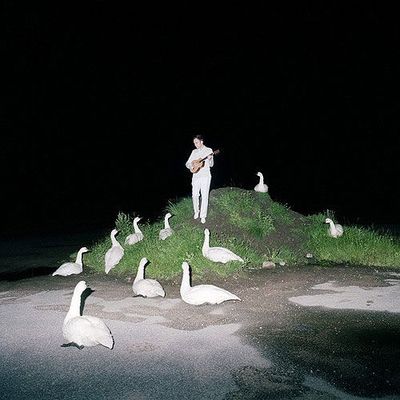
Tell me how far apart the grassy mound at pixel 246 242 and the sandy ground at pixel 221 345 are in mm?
1265

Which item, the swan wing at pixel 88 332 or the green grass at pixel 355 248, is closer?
the swan wing at pixel 88 332

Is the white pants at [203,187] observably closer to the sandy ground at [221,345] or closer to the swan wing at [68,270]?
the sandy ground at [221,345]

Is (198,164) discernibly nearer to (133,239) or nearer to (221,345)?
(133,239)

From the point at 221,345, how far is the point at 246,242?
19.5 ft

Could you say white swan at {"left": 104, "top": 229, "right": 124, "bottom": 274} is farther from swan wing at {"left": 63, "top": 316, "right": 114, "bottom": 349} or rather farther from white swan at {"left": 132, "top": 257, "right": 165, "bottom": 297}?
swan wing at {"left": 63, "top": 316, "right": 114, "bottom": 349}

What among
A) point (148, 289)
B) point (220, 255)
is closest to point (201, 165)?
point (220, 255)

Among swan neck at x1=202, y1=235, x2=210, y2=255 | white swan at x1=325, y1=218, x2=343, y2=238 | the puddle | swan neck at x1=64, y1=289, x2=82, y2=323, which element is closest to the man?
swan neck at x1=202, y1=235, x2=210, y2=255

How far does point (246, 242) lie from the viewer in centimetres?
1222

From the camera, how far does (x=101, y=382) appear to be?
545 centimetres

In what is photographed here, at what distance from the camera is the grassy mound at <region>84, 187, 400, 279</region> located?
1085 centimetres

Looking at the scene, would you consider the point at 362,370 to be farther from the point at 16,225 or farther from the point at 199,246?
the point at 16,225

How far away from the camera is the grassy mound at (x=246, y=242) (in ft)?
35.6

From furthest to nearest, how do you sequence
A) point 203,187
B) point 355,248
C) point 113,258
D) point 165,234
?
1. point 355,248
2. point 165,234
3. point 203,187
4. point 113,258

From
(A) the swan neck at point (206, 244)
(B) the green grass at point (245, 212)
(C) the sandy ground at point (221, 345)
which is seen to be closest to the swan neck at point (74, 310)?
(C) the sandy ground at point (221, 345)
